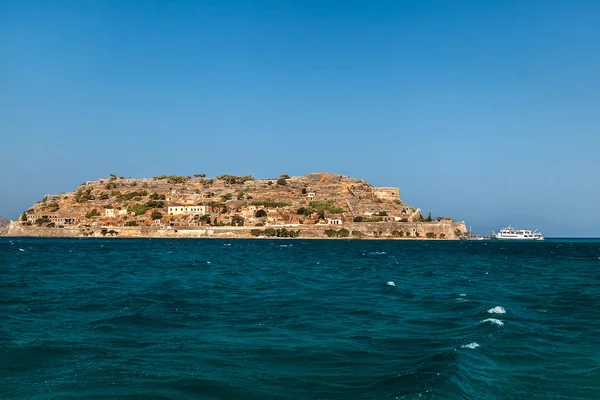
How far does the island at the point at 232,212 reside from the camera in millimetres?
128875

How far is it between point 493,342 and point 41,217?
151082 millimetres

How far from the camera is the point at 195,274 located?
34344 millimetres

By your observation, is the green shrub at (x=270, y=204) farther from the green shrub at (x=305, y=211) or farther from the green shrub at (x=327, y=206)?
the green shrub at (x=327, y=206)

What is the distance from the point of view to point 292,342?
14938 mm

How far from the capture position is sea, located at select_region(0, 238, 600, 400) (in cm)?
1105

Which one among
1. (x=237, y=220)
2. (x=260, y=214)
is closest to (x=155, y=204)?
(x=237, y=220)

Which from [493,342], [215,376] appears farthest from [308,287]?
[215,376]

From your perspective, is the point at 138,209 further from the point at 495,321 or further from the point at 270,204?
the point at 495,321

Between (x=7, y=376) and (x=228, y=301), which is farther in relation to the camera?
(x=228, y=301)

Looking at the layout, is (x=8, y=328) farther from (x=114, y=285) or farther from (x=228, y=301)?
(x=114, y=285)

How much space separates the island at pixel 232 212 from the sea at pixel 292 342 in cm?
10072

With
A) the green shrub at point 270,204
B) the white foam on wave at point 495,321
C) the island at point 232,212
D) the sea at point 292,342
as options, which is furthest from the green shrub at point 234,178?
the white foam on wave at point 495,321

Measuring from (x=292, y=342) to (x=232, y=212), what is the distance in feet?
424

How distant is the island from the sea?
10072 cm
